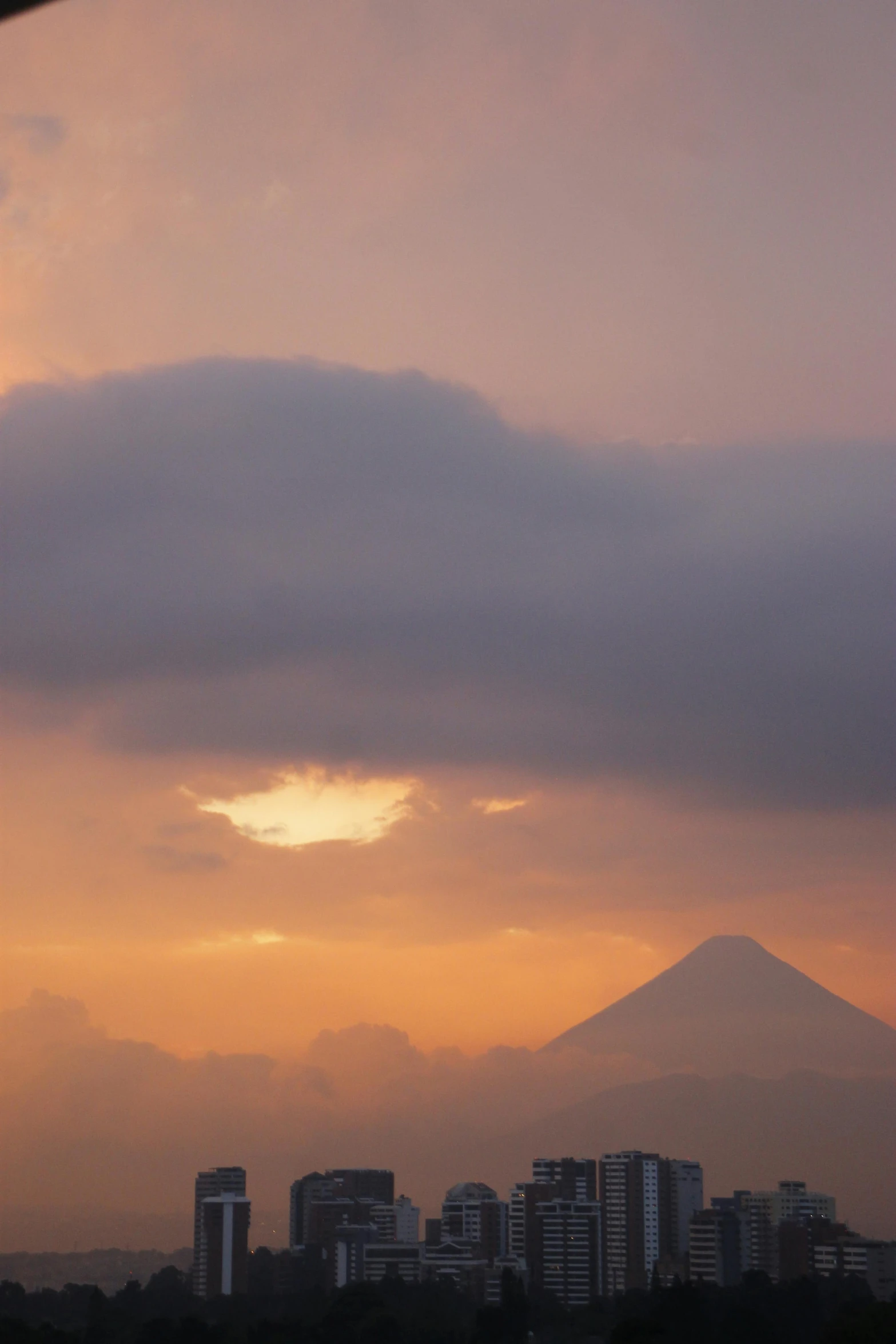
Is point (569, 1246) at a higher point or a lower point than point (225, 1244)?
lower

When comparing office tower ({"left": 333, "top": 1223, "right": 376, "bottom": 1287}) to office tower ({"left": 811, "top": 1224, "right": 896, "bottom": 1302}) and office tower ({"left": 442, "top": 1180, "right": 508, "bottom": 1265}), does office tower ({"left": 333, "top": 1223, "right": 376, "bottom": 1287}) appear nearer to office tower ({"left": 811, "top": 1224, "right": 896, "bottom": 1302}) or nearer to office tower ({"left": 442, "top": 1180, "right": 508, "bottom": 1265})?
office tower ({"left": 442, "top": 1180, "right": 508, "bottom": 1265})

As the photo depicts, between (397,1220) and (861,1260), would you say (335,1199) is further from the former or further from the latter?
(861,1260)

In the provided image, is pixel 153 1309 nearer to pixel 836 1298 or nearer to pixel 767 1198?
pixel 836 1298

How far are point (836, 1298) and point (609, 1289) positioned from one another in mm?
9090

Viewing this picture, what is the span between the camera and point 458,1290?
123 ft

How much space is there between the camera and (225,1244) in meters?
40.2

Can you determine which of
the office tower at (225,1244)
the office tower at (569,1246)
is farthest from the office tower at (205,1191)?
the office tower at (569,1246)

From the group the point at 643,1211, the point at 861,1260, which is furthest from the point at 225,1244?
the point at 861,1260

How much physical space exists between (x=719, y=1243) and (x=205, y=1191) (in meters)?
15.0

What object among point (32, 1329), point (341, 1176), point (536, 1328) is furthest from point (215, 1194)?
point (32, 1329)

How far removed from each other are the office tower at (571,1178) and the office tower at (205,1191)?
1007 centimetres

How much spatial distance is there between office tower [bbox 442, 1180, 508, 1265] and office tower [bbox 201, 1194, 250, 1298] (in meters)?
7.50

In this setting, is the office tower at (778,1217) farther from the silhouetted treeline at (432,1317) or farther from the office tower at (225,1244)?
the office tower at (225,1244)

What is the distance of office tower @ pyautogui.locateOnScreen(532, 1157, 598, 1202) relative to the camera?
47875mm
